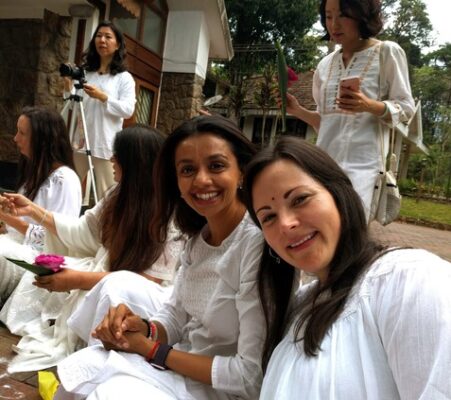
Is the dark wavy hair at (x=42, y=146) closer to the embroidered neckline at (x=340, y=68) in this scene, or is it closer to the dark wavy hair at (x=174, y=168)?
the dark wavy hair at (x=174, y=168)

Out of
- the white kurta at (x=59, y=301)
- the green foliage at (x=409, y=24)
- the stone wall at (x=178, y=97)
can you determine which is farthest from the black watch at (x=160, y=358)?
the green foliage at (x=409, y=24)

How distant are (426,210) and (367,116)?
1441 centimetres

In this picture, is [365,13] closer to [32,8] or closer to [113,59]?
[113,59]

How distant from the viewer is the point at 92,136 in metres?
3.83

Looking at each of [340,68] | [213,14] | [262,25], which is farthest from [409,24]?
[340,68]

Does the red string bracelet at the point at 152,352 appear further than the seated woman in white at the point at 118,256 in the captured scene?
No

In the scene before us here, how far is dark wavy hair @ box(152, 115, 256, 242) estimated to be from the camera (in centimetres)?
153

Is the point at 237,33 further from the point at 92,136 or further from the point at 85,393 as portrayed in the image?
the point at 85,393

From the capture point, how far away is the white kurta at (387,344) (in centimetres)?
79

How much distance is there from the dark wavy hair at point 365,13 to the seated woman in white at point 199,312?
919 millimetres

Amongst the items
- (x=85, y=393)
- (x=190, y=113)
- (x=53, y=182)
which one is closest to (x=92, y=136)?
(x=53, y=182)

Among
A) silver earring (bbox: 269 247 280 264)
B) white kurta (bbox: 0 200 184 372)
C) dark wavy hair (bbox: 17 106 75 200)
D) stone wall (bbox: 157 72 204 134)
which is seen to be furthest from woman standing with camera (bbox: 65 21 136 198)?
stone wall (bbox: 157 72 204 134)

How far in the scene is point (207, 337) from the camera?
1.45 m

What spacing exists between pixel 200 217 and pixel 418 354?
3.44 ft
